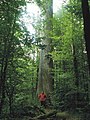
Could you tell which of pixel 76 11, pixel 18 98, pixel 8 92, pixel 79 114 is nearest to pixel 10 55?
pixel 8 92

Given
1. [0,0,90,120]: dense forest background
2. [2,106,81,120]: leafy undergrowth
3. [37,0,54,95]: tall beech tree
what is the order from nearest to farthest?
[0,0,90,120]: dense forest background
[2,106,81,120]: leafy undergrowth
[37,0,54,95]: tall beech tree

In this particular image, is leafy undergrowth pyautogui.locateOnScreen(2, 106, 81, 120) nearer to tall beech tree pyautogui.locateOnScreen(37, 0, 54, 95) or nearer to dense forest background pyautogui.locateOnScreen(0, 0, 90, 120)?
dense forest background pyautogui.locateOnScreen(0, 0, 90, 120)

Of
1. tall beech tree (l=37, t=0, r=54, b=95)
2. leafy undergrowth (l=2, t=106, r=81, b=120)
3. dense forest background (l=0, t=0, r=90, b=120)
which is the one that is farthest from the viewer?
tall beech tree (l=37, t=0, r=54, b=95)

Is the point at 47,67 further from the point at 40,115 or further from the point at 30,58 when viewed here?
the point at 30,58

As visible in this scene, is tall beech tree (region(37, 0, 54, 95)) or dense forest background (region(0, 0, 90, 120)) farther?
tall beech tree (region(37, 0, 54, 95))

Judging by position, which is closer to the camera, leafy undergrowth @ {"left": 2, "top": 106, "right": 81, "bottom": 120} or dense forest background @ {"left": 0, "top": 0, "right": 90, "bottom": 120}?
dense forest background @ {"left": 0, "top": 0, "right": 90, "bottom": 120}

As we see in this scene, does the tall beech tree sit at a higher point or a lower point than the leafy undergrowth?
higher

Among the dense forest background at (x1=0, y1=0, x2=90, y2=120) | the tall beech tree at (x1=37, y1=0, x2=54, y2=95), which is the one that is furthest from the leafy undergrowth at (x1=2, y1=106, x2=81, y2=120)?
the tall beech tree at (x1=37, y1=0, x2=54, y2=95)

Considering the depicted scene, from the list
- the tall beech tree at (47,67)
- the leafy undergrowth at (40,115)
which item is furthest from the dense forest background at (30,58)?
the tall beech tree at (47,67)

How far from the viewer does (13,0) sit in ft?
30.1

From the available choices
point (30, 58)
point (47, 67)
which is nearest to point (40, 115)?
point (30, 58)

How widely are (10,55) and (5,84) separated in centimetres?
109

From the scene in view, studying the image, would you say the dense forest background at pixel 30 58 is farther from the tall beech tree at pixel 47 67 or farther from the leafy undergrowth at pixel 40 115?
the tall beech tree at pixel 47 67

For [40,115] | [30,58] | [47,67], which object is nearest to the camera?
[30,58]
